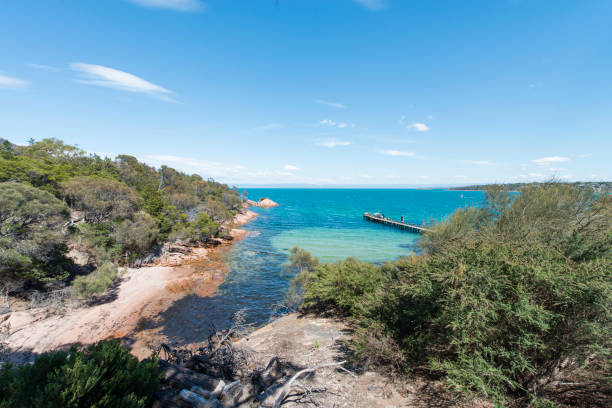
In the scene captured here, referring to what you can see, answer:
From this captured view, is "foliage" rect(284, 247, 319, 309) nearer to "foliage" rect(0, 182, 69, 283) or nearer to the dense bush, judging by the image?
the dense bush

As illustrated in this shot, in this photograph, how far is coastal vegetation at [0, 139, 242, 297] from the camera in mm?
15797

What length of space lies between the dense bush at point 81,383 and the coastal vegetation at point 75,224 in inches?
603

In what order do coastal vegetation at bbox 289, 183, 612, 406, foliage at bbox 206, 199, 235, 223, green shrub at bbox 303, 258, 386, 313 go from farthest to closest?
foliage at bbox 206, 199, 235, 223 → green shrub at bbox 303, 258, 386, 313 → coastal vegetation at bbox 289, 183, 612, 406

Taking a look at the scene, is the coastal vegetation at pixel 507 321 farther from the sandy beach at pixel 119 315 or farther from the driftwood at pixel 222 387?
the sandy beach at pixel 119 315

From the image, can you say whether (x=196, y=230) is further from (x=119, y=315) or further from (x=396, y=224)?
(x=396, y=224)

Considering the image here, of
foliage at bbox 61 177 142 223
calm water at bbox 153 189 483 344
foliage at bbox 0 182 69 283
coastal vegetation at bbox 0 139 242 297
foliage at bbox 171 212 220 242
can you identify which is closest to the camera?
Answer: foliage at bbox 0 182 69 283

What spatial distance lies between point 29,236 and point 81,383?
18731mm

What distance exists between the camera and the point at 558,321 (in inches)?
223

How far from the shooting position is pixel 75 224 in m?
23.8

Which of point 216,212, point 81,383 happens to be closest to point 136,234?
point 216,212

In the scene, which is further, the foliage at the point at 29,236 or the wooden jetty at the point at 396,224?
the wooden jetty at the point at 396,224

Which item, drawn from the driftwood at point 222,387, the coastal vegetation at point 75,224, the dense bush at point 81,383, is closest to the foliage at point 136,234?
the coastal vegetation at point 75,224

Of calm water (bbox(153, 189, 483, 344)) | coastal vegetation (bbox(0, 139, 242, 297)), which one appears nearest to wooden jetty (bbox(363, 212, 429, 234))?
calm water (bbox(153, 189, 483, 344))

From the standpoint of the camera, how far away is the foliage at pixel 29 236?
1505cm
